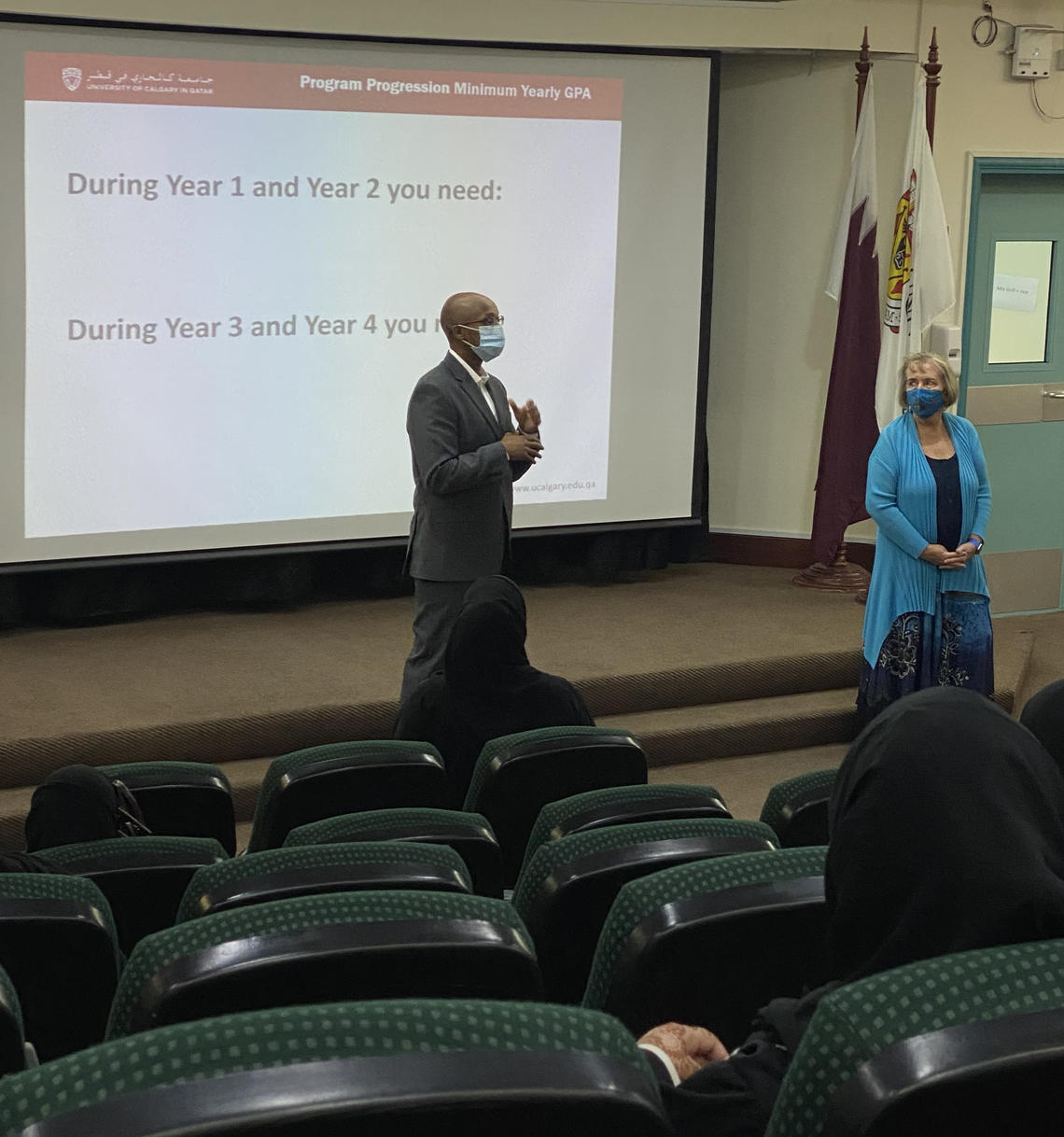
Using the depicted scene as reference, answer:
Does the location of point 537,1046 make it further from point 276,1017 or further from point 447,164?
point 447,164

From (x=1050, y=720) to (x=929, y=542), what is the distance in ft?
7.68

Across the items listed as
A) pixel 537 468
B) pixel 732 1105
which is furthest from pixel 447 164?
pixel 732 1105

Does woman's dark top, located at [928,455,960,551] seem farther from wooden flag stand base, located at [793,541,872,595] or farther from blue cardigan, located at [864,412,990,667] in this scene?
wooden flag stand base, located at [793,541,872,595]

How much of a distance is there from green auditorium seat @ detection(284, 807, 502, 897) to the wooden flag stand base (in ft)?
15.3

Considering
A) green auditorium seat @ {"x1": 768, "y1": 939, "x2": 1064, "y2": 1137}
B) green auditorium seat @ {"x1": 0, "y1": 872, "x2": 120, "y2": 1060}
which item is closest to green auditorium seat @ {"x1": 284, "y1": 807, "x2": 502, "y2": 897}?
green auditorium seat @ {"x1": 0, "y1": 872, "x2": 120, "y2": 1060}

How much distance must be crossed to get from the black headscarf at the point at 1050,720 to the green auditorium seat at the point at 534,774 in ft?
2.38

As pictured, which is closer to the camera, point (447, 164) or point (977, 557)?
point (977, 557)

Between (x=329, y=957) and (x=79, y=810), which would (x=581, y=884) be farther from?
(x=79, y=810)

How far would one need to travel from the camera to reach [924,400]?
15.2ft

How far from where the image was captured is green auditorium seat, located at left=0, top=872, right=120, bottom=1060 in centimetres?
161

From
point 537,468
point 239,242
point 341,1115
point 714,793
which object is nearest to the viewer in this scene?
point 341,1115

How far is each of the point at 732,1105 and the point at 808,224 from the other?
6.14m

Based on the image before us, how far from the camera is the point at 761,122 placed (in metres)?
6.89

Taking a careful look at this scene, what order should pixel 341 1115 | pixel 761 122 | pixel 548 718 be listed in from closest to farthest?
pixel 341 1115 < pixel 548 718 < pixel 761 122
